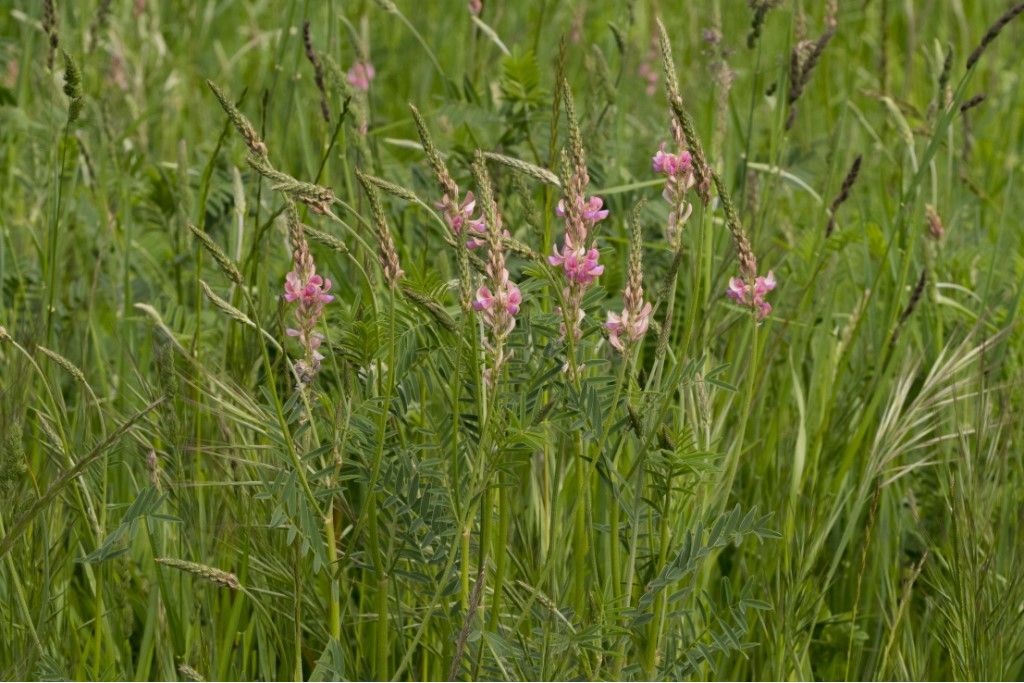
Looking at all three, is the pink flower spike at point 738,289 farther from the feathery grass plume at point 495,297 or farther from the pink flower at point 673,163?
the feathery grass plume at point 495,297

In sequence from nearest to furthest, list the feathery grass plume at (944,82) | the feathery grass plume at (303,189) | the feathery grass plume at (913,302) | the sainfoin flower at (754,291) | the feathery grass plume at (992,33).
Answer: the feathery grass plume at (303,189) < the sainfoin flower at (754,291) < the feathery grass plume at (992,33) < the feathery grass plume at (913,302) < the feathery grass plume at (944,82)

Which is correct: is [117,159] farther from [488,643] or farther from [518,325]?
[488,643]

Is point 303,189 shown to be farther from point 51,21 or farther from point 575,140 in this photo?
point 51,21

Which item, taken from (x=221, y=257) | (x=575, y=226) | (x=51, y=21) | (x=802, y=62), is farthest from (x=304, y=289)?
(x=802, y=62)

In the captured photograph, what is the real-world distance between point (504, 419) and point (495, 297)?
162 mm

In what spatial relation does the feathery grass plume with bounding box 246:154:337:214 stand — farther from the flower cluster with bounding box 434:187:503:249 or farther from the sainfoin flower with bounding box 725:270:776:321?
the sainfoin flower with bounding box 725:270:776:321

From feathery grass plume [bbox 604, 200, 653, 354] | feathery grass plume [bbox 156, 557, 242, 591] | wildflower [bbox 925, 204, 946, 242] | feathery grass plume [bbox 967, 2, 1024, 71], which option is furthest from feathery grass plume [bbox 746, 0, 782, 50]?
feathery grass plume [bbox 156, 557, 242, 591]

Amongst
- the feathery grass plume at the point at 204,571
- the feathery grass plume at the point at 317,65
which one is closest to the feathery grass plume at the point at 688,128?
the feathery grass plume at the point at 204,571

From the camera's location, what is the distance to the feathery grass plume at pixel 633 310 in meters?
1.33

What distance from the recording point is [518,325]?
153 centimetres

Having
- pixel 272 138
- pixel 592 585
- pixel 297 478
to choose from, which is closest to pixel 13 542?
pixel 297 478

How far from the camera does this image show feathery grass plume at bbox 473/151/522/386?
1.24 meters

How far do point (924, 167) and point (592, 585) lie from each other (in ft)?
2.29

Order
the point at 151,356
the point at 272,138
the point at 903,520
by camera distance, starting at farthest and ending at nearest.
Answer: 1. the point at 272,138
2. the point at 151,356
3. the point at 903,520
